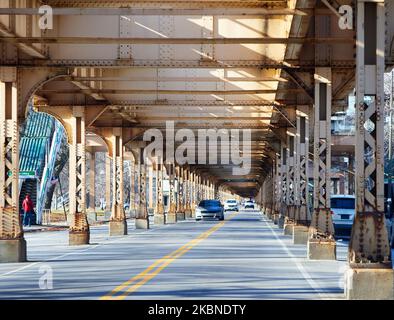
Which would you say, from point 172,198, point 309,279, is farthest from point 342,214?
point 172,198

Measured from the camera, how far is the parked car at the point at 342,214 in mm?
39844

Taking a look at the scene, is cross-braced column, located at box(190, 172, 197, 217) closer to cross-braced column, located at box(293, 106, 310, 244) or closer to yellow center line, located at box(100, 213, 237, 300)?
cross-braced column, located at box(293, 106, 310, 244)

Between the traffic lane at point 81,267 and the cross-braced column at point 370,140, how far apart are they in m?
4.61

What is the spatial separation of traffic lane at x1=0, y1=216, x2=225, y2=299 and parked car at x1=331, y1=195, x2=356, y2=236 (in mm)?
6325

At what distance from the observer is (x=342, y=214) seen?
39844 mm

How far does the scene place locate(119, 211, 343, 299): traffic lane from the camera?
56.7 feet

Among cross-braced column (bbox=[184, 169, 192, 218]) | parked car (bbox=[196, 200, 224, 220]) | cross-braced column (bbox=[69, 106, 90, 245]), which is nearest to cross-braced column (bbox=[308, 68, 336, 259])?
cross-braced column (bbox=[69, 106, 90, 245])

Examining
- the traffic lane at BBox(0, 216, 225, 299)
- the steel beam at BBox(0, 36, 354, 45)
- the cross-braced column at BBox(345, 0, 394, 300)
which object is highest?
the steel beam at BBox(0, 36, 354, 45)

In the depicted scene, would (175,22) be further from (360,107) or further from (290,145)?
(290,145)

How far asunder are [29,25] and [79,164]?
39.8ft

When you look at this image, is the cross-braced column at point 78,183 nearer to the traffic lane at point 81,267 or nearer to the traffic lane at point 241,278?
the traffic lane at point 81,267

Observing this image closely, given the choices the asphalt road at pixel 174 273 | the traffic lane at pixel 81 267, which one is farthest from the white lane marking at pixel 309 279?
the traffic lane at pixel 81 267

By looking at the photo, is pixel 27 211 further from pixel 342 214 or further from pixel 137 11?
pixel 137 11

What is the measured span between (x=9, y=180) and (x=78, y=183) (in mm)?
9782
